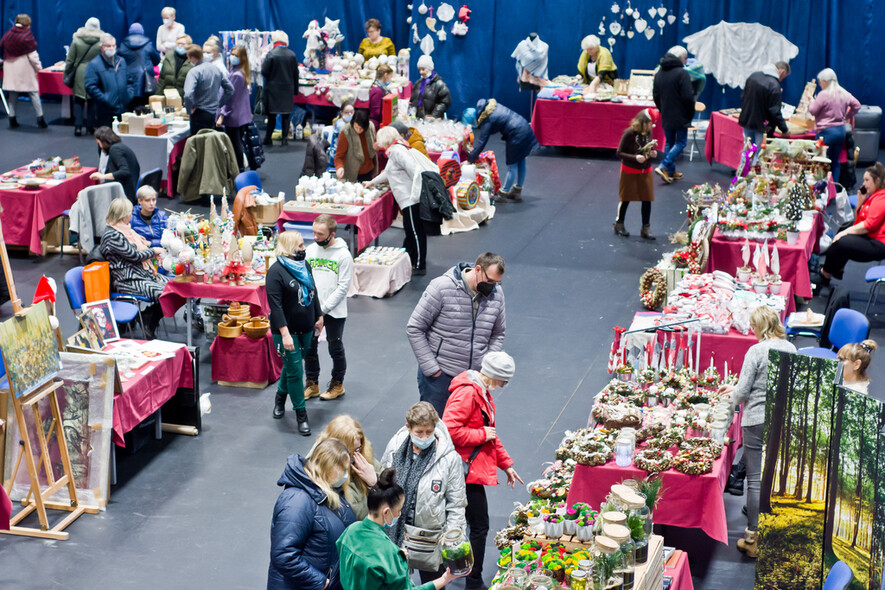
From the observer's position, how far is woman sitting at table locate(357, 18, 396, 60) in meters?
16.5

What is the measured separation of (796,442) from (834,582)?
0.89m

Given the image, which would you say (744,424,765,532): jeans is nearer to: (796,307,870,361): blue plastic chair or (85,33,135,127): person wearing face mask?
(796,307,870,361): blue plastic chair

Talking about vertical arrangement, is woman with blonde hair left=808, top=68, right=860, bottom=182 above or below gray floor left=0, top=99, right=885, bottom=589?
above

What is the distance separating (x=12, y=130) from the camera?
1584 cm

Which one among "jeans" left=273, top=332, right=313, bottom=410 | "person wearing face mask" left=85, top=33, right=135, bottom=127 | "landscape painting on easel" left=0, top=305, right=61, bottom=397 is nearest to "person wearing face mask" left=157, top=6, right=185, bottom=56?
"person wearing face mask" left=85, top=33, right=135, bottom=127

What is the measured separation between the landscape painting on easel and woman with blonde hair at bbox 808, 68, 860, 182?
9.86 metres

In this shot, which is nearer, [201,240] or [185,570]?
[185,570]

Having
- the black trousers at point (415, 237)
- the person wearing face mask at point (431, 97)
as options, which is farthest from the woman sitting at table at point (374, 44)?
the black trousers at point (415, 237)

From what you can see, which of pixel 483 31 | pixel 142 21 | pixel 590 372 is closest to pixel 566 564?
pixel 590 372

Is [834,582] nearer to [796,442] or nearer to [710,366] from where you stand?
[796,442]

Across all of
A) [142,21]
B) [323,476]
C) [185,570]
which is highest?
[142,21]

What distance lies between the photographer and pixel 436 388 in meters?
6.63

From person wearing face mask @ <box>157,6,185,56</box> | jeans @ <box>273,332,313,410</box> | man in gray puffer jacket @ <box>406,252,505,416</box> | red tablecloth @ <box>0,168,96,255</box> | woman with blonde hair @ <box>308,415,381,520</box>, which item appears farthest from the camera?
person wearing face mask @ <box>157,6,185,56</box>

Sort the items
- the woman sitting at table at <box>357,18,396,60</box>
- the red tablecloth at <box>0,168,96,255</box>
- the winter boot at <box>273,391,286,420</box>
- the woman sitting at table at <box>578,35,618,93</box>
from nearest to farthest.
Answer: the winter boot at <box>273,391,286,420</box> → the red tablecloth at <box>0,168,96,255</box> → the woman sitting at table at <box>578,35,618,93</box> → the woman sitting at table at <box>357,18,396,60</box>
